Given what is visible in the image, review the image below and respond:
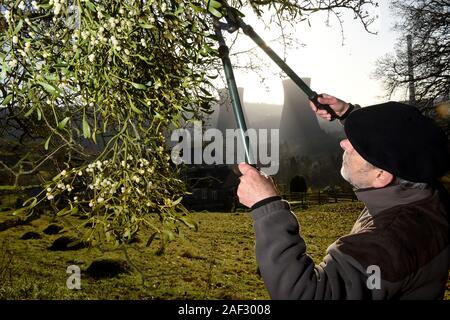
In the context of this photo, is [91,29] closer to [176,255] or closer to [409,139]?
[409,139]

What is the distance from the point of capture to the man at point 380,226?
40.3 inches

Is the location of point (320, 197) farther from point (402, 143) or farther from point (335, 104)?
point (402, 143)

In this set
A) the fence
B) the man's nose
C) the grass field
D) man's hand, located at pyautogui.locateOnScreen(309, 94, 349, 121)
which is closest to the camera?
the man's nose

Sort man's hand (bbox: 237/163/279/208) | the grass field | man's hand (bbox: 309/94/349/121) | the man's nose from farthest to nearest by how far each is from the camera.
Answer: the grass field < man's hand (bbox: 309/94/349/121) < the man's nose < man's hand (bbox: 237/163/279/208)

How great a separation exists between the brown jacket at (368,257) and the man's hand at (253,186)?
0.04 m

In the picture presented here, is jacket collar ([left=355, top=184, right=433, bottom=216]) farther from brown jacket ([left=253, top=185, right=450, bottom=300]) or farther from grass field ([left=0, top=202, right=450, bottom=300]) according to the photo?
grass field ([left=0, top=202, right=450, bottom=300])

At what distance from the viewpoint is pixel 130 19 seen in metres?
1.45

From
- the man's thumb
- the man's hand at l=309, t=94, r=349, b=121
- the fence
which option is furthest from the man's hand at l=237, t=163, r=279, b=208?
the fence

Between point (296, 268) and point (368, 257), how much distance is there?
211 mm

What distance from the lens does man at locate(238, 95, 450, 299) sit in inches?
40.3

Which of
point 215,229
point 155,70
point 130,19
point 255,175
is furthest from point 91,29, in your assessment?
point 215,229

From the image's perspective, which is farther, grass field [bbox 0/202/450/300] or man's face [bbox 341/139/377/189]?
grass field [bbox 0/202/450/300]

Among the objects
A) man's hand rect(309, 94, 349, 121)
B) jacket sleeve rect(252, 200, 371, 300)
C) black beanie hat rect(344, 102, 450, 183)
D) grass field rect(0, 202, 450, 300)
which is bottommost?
grass field rect(0, 202, 450, 300)

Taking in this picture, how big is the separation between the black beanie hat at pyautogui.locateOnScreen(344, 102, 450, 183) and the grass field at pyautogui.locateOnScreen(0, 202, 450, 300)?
3142mm
